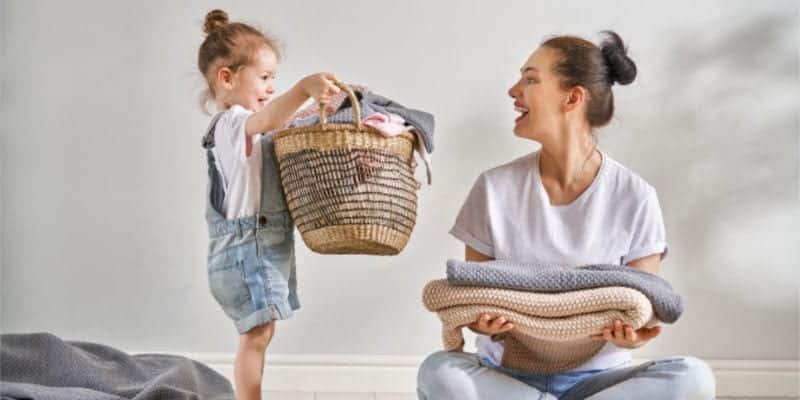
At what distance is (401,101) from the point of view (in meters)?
2.95

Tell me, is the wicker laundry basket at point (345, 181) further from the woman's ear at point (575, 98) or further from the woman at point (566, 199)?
the woman's ear at point (575, 98)

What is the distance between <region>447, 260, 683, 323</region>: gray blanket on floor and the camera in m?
1.91

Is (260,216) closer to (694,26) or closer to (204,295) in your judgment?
(204,295)

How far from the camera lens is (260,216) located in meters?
2.16

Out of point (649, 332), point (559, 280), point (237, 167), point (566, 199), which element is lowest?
point (649, 332)

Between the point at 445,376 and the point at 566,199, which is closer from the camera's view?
the point at 445,376

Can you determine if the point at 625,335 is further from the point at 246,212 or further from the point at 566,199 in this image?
the point at 246,212

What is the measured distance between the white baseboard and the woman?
2.66ft

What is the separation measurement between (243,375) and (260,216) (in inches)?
13.0

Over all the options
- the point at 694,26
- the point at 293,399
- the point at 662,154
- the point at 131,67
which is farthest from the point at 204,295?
the point at 694,26

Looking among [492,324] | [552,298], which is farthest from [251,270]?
[552,298]

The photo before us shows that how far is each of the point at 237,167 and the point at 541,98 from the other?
65 cm

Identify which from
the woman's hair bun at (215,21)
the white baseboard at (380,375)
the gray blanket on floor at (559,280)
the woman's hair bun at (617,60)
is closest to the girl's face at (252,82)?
the woman's hair bun at (215,21)

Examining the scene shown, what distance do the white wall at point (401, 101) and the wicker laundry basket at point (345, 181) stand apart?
0.90 metres
